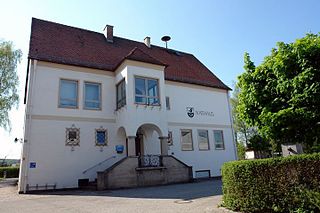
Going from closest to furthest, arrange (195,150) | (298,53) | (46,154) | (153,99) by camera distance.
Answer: (298,53), (46,154), (153,99), (195,150)

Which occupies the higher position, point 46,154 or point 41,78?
point 41,78

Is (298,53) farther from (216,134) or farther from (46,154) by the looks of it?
(216,134)

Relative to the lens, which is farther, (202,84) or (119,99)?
(202,84)

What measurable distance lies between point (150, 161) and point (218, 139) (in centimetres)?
858

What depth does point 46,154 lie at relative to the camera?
1532 centimetres

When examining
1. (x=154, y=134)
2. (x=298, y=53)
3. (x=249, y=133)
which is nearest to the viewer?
(x=298, y=53)

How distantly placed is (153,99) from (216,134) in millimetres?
7638

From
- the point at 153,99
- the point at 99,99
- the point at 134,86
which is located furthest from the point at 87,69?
the point at 153,99

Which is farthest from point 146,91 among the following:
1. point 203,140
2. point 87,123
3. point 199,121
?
point 203,140

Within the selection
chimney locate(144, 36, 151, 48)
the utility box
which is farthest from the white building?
the utility box

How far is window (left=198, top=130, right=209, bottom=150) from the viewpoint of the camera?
70.4 ft

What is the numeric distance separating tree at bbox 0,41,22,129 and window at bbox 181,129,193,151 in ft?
57.1

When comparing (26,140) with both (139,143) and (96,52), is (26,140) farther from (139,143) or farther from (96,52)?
(96,52)

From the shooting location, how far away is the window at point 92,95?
17642 mm
